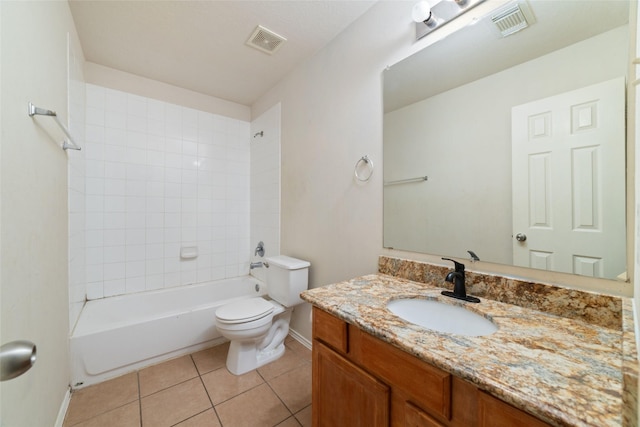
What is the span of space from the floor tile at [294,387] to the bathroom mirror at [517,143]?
1116 mm

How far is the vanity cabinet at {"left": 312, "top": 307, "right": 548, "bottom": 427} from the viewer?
59cm

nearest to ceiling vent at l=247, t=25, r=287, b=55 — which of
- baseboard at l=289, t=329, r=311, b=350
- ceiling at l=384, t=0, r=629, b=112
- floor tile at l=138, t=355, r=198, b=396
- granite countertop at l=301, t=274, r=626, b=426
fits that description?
ceiling at l=384, t=0, r=629, b=112

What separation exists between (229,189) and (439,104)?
93.6 inches

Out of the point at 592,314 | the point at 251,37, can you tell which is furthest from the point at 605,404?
the point at 251,37

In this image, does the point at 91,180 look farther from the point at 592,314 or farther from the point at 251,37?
the point at 592,314

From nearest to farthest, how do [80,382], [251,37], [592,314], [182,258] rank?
1. [592,314]
2. [80,382]
3. [251,37]
4. [182,258]

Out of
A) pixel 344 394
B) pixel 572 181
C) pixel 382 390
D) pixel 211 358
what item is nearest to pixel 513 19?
pixel 572 181

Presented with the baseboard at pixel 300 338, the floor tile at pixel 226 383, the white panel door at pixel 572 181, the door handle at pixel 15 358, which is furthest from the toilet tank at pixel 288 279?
the door handle at pixel 15 358

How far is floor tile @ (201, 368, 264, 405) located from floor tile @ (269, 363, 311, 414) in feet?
0.45

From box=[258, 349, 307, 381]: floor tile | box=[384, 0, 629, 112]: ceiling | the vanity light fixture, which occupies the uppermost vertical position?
the vanity light fixture

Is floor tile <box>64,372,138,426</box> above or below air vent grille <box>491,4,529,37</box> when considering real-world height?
Answer: below

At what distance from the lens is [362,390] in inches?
34.5

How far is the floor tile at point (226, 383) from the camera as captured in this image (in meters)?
1.56

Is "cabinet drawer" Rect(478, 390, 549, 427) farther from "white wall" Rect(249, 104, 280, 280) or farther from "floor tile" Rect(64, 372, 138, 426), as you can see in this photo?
"white wall" Rect(249, 104, 280, 280)
